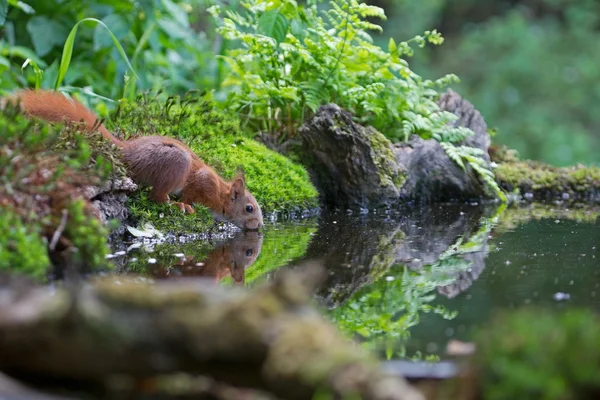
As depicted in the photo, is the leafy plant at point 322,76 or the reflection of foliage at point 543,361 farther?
the leafy plant at point 322,76

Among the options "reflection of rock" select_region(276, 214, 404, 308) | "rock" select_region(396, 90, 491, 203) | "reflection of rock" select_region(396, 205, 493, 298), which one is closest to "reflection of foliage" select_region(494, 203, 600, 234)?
"reflection of rock" select_region(396, 205, 493, 298)

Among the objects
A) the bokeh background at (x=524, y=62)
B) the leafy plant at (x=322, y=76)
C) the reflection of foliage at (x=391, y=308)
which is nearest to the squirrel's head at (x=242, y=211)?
the leafy plant at (x=322, y=76)

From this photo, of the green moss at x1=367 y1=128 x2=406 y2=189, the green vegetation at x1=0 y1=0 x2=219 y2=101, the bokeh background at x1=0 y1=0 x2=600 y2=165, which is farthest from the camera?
the bokeh background at x1=0 y1=0 x2=600 y2=165

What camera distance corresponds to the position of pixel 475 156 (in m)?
7.30

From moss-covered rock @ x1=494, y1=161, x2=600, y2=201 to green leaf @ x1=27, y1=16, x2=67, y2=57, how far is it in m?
4.26

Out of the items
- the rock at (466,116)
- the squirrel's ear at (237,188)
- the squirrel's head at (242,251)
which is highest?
the rock at (466,116)

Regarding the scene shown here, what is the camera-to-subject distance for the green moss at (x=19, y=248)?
285cm

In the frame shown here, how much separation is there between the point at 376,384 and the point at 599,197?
6343 millimetres

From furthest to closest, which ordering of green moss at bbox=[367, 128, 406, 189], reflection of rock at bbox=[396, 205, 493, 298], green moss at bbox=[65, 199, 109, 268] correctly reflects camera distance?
green moss at bbox=[367, 128, 406, 189], reflection of rock at bbox=[396, 205, 493, 298], green moss at bbox=[65, 199, 109, 268]

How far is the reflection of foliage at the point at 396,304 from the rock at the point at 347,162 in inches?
80.3

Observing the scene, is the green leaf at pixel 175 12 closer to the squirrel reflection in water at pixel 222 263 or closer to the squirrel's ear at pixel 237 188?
the squirrel's ear at pixel 237 188

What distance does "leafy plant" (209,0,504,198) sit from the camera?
6656 millimetres

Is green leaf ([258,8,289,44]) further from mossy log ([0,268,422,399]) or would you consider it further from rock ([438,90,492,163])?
mossy log ([0,268,422,399])

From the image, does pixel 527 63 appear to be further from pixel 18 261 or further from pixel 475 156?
pixel 18 261
